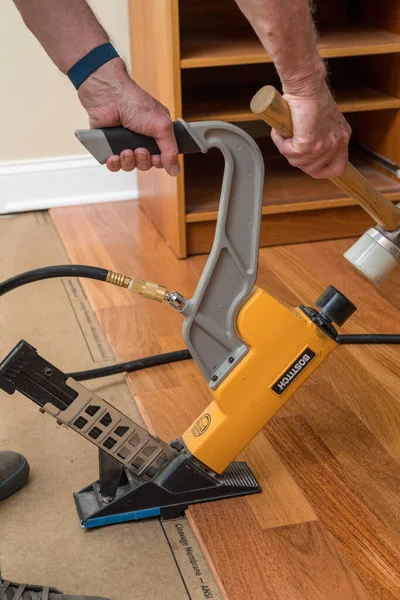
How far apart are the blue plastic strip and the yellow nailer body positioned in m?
0.12

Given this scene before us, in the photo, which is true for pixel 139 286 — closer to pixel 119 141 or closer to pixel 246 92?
pixel 119 141

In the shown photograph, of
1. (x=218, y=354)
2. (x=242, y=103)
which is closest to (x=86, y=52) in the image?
(x=218, y=354)

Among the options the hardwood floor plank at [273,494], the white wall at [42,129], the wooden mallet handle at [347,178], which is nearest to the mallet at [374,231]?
the wooden mallet handle at [347,178]

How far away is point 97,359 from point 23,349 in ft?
2.02

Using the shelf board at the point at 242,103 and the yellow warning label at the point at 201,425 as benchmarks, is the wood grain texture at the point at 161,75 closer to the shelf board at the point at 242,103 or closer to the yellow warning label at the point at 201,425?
the shelf board at the point at 242,103

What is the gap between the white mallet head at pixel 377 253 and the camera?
1.27 meters

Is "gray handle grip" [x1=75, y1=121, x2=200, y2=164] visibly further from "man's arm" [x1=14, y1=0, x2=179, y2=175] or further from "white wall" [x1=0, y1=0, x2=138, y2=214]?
"white wall" [x1=0, y1=0, x2=138, y2=214]

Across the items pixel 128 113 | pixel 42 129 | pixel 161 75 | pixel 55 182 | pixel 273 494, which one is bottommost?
pixel 55 182

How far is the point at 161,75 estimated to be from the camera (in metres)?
2.16

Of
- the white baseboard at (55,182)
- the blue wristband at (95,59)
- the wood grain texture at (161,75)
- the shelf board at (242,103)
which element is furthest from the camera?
the white baseboard at (55,182)

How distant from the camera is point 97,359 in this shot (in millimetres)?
1764

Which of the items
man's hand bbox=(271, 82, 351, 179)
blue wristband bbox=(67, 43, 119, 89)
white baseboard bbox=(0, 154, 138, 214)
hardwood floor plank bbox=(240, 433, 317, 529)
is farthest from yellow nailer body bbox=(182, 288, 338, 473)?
white baseboard bbox=(0, 154, 138, 214)

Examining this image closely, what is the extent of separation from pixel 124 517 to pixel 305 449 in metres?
0.37

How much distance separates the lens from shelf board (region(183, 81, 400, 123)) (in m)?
2.16
